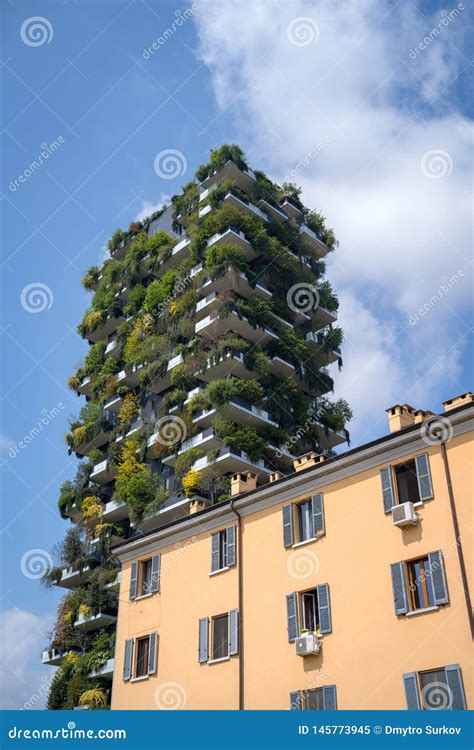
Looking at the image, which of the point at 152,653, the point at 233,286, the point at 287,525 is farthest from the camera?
the point at 233,286

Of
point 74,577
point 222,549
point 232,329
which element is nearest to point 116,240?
point 232,329

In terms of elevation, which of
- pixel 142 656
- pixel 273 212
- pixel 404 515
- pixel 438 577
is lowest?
pixel 438 577

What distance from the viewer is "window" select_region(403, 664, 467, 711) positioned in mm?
20219

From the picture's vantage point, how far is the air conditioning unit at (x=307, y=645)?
23672 mm

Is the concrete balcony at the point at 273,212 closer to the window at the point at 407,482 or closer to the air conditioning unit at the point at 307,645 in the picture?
the window at the point at 407,482

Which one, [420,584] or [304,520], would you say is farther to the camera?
[304,520]

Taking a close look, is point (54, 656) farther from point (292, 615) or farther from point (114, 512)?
point (292, 615)

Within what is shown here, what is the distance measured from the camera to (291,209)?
62.1 m

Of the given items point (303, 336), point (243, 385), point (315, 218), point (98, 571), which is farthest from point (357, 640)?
point (315, 218)

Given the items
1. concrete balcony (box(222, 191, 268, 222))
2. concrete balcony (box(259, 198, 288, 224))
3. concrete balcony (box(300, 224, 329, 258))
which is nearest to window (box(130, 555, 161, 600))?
concrete balcony (box(222, 191, 268, 222))

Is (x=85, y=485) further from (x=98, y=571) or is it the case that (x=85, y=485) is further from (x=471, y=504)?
(x=471, y=504)

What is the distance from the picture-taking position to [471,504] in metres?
22.1

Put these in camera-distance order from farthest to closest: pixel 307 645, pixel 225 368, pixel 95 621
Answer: pixel 225 368 → pixel 95 621 → pixel 307 645

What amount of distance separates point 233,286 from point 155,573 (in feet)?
88.2
